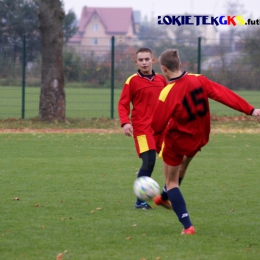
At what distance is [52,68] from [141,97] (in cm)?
999

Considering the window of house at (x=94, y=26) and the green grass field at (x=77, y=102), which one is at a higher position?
the window of house at (x=94, y=26)

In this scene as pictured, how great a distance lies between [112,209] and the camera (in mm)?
6934

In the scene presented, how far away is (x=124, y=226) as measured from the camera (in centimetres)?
614

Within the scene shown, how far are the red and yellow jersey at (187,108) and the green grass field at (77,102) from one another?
45.8 ft

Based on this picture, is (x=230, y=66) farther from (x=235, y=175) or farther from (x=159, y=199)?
(x=159, y=199)

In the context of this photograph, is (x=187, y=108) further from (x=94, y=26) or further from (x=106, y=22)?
(x=94, y=26)

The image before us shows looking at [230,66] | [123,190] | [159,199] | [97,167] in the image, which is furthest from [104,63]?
[159,199]

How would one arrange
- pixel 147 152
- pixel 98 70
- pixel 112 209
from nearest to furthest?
pixel 112 209
pixel 147 152
pixel 98 70

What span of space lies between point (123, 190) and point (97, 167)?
2.00m

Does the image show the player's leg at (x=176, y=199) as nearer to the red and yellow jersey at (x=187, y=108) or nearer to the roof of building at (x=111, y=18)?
the red and yellow jersey at (x=187, y=108)

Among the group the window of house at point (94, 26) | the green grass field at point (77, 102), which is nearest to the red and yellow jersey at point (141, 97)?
the green grass field at point (77, 102)

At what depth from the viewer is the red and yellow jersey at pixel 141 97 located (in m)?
7.15

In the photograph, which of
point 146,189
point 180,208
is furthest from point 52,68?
point 180,208

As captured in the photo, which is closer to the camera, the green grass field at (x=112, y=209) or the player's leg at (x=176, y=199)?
the green grass field at (x=112, y=209)
